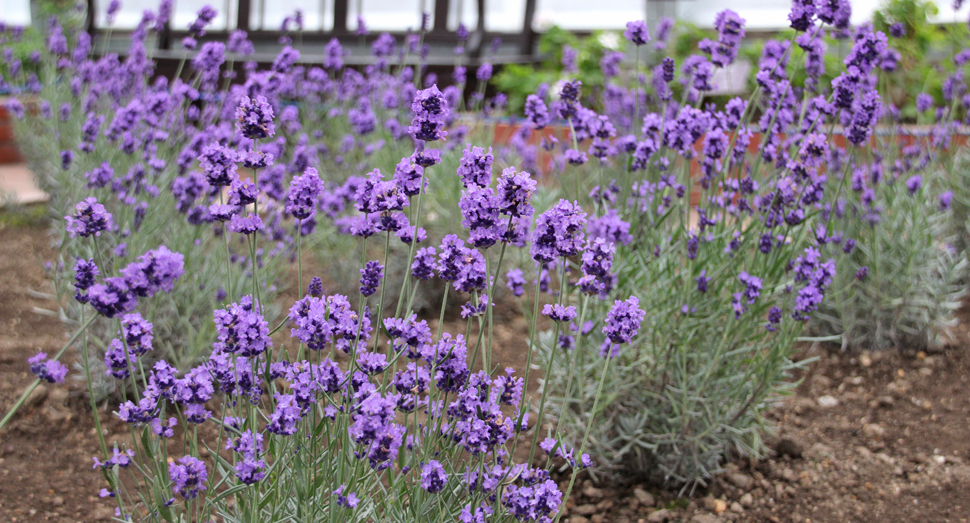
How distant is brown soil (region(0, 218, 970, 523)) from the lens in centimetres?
210

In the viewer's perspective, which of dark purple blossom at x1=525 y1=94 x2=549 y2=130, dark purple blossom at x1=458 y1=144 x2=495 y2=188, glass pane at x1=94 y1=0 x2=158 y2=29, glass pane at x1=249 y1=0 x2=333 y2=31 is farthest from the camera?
glass pane at x1=94 y1=0 x2=158 y2=29

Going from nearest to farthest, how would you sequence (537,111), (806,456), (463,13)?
(537,111) → (806,456) → (463,13)

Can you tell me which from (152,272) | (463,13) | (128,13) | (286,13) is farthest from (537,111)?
(128,13)

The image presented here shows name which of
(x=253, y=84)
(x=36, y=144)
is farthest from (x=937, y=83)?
(x=36, y=144)

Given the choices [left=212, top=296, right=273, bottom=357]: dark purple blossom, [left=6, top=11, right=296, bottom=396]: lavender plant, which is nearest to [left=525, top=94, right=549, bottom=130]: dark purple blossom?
[left=6, top=11, right=296, bottom=396]: lavender plant

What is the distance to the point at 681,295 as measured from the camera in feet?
7.06

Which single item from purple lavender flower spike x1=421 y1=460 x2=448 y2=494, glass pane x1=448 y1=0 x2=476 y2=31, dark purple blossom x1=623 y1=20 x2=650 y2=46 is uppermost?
glass pane x1=448 y1=0 x2=476 y2=31

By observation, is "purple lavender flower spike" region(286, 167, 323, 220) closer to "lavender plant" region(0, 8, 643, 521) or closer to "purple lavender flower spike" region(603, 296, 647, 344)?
"lavender plant" region(0, 8, 643, 521)

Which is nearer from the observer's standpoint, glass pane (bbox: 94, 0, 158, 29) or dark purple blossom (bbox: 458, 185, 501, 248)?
dark purple blossom (bbox: 458, 185, 501, 248)

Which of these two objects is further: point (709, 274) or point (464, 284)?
point (709, 274)

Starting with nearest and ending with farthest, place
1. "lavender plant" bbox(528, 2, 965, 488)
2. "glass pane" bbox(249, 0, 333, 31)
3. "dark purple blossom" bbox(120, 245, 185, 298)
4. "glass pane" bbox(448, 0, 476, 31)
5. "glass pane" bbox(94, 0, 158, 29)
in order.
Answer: "dark purple blossom" bbox(120, 245, 185, 298), "lavender plant" bbox(528, 2, 965, 488), "glass pane" bbox(448, 0, 476, 31), "glass pane" bbox(249, 0, 333, 31), "glass pane" bbox(94, 0, 158, 29)

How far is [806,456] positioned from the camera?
2402mm

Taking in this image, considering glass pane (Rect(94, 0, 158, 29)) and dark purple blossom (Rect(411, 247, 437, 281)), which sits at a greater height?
glass pane (Rect(94, 0, 158, 29))

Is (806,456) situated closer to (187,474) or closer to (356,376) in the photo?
(356,376)
